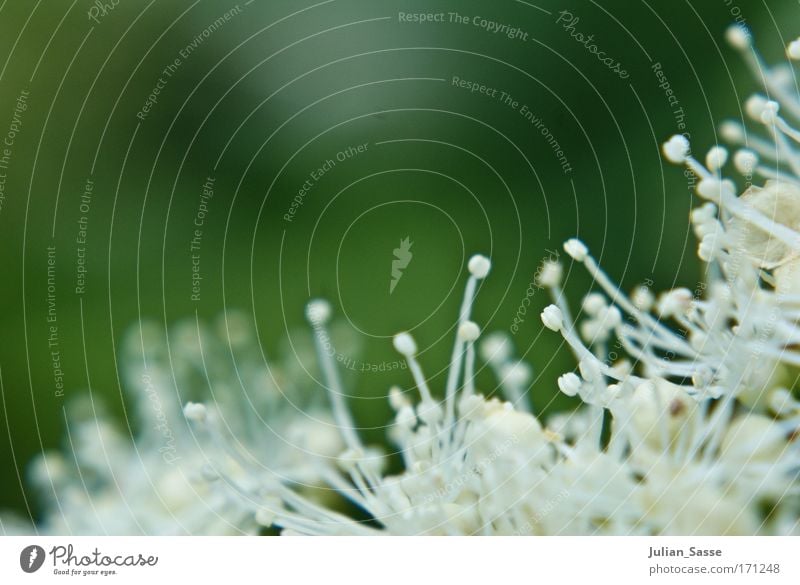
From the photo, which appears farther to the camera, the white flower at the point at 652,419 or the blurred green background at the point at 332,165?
the blurred green background at the point at 332,165

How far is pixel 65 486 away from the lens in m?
0.73

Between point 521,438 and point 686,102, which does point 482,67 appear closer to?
point 686,102

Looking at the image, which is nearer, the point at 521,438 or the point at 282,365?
the point at 521,438

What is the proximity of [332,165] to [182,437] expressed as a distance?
26cm

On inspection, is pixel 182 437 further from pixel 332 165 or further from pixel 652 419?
pixel 652 419

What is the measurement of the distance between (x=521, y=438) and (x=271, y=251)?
0.26m

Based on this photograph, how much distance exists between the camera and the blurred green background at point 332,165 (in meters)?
0.72

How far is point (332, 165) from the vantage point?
2.40 ft

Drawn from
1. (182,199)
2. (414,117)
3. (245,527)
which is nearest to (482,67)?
(414,117)

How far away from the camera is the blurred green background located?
2.38 feet
